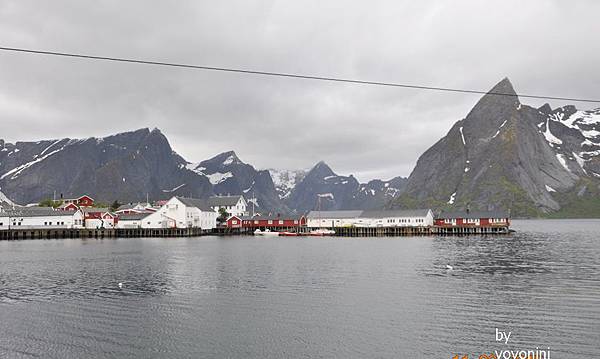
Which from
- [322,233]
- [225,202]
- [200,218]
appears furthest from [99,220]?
[322,233]

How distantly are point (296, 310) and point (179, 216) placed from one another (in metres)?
97.1

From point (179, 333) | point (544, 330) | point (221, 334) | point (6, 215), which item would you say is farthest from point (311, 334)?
point (6, 215)

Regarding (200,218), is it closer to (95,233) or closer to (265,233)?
(265,233)

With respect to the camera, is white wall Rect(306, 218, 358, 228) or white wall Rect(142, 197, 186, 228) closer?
white wall Rect(142, 197, 186, 228)

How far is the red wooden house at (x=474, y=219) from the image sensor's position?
4840 inches

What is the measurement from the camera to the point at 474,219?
124312 mm

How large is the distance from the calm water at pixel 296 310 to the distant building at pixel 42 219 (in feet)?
225

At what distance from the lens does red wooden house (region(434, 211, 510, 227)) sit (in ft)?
403

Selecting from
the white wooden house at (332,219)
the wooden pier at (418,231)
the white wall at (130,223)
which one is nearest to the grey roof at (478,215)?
the wooden pier at (418,231)

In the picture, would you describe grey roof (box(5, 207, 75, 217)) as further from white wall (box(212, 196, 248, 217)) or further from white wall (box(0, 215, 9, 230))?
white wall (box(212, 196, 248, 217))

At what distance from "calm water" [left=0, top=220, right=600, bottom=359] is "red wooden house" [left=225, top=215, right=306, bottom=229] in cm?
8607

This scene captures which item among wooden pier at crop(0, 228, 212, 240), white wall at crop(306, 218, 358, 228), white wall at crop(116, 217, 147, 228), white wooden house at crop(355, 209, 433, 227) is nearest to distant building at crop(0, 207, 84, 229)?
wooden pier at crop(0, 228, 212, 240)

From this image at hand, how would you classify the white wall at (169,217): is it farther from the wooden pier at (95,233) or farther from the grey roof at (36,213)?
the grey roof at (36,213)

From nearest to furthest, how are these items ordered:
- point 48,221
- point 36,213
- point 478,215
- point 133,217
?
point 48,221
point 36,213
point 133,217
point 478,215
